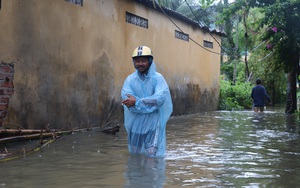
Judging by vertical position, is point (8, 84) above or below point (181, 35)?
below

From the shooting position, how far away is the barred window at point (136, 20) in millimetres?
11781

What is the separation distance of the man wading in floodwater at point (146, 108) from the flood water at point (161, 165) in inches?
8.8

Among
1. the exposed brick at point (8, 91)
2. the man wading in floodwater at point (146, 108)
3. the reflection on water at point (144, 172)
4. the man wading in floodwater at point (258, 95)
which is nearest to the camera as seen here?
the reflection on water at point (144, 172)

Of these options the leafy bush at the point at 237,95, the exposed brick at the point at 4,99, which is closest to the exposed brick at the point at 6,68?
the exposed brick at the point at 4,99

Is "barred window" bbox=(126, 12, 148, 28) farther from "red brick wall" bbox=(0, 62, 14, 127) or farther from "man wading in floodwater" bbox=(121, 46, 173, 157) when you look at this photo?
"man wading in floodwater" bbox=(121, 46, 173, 157)

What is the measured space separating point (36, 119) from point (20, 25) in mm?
1690

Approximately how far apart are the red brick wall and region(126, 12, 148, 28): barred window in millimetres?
5058

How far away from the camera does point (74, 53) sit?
923 cm

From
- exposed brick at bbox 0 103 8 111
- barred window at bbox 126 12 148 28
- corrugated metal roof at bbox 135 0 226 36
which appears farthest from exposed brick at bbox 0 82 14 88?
barred window at bbox 126 12 148 28

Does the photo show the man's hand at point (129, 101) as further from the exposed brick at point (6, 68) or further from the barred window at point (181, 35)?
the barred window at point (181, 35)

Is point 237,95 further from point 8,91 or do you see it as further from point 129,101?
point 129,101

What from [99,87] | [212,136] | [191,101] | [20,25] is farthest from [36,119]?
[191,101]

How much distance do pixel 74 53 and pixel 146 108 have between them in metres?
3.93

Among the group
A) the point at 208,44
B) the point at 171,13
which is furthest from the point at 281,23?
the point at 208,44
